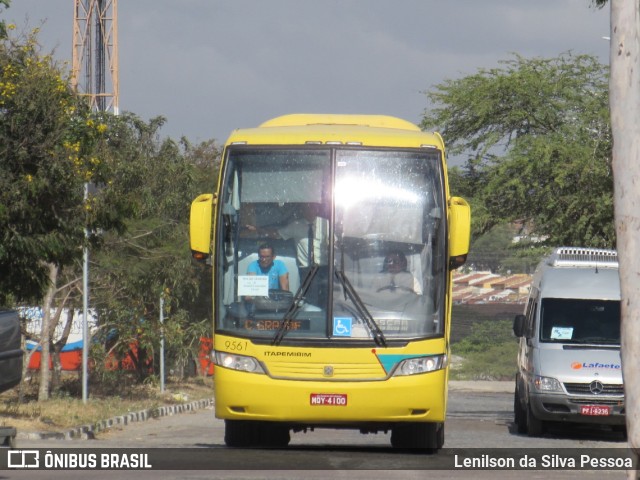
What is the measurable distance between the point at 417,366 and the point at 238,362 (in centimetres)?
184

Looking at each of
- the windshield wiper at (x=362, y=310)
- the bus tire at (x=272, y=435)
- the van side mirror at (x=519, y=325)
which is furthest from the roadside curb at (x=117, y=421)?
the windshield wiper at (x=362, y=310)

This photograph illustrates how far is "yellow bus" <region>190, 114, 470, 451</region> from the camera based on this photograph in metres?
12.4

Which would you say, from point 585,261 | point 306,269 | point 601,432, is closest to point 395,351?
point 306,269

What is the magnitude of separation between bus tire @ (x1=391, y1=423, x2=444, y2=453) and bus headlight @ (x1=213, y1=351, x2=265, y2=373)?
200 cm

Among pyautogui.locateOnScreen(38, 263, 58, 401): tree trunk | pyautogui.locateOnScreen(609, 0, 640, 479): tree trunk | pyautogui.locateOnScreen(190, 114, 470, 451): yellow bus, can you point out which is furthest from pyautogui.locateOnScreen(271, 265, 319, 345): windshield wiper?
pyautogui.locateOnScreen(38, 263, 58, 401): tree trunk

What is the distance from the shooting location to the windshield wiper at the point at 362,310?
12.4 m

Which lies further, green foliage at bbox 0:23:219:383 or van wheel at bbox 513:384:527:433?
van wheel at bbox 513:384:527:433

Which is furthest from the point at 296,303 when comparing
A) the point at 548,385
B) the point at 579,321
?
the point at 579,321

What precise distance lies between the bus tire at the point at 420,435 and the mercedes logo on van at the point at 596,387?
626cm

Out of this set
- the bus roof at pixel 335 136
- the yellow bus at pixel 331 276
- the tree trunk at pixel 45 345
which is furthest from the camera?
the tree trunk at pixel 45 345

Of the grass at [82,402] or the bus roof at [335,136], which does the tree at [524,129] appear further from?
the bus roof at [335,136]

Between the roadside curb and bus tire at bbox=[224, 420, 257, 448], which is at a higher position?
bus tire at bbox=[224, 420, 257, 448]

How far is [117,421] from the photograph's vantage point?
26.7 m

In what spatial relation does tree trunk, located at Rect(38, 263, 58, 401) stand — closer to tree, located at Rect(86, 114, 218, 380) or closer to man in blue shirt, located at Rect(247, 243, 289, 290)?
tree, located at Rect(86, 114, 218, 380)
